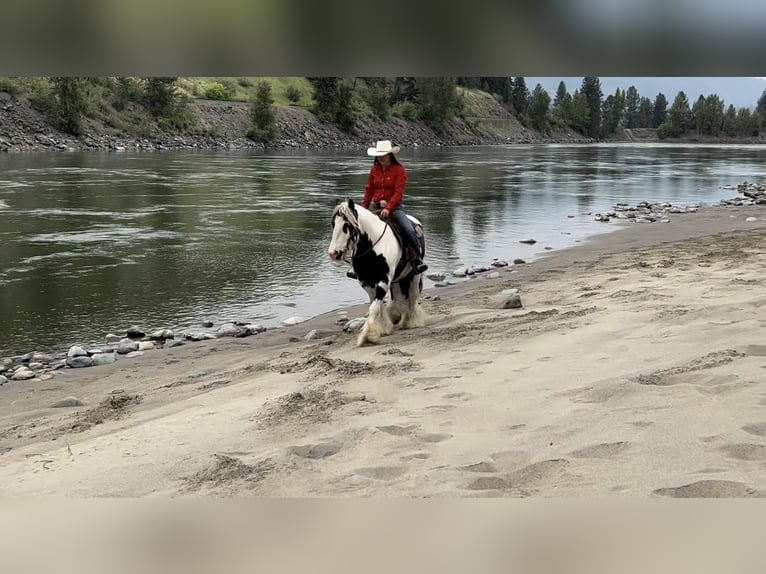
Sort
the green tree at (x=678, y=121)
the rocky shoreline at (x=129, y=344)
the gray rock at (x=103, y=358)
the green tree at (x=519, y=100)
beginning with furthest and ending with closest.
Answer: the green tree at (x=678, y=121) < the green tree at (x=519, y=100) < the gray rock at (x=103, y=358) < the rocky shoreline at (x=129, y=344)

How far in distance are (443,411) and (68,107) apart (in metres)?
72.8

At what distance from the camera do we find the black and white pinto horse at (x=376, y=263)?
9023mm

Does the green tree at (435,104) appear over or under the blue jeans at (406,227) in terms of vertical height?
over

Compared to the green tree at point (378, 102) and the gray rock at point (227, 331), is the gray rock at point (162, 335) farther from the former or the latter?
the green tree at point (378, 102)

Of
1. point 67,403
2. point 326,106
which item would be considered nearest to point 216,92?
point 326,106

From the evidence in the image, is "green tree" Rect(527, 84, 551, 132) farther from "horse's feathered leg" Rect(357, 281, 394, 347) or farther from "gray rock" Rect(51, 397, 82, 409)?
"gray rock" Rect(51, 397, 82, 409)

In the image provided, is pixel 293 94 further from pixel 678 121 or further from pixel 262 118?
pixel 678 121

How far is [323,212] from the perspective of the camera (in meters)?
26.1

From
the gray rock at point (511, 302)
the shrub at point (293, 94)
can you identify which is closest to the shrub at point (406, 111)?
the shrub at point (293, 94)

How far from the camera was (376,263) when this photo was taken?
948 centimetres

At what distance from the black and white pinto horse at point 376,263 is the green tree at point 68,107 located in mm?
65953

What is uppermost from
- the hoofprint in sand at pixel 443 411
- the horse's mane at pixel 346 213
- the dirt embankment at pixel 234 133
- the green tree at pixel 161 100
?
the green tree at pixel 161 100

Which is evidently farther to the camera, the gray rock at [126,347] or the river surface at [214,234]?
the river surface at [214,234]

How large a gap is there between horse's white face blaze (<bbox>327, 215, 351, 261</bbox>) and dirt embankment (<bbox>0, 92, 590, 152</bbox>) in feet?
195
